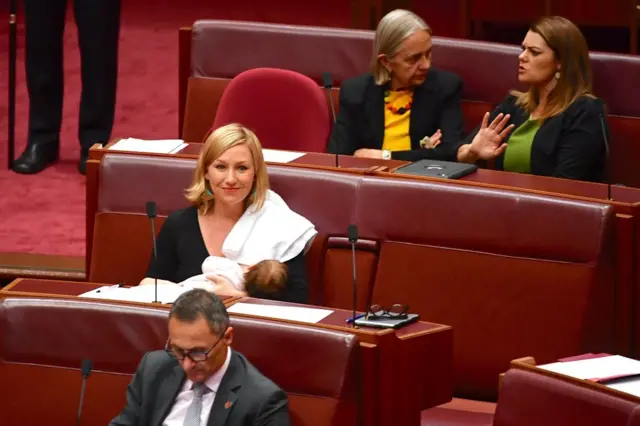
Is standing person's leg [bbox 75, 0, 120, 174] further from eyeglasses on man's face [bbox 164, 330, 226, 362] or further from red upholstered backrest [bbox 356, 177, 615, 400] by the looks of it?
eyeglasses on man's face [bbox 164, 330, 226, 362]

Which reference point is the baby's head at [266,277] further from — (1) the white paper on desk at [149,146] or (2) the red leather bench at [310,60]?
(2) the red leather bench at [310,60]

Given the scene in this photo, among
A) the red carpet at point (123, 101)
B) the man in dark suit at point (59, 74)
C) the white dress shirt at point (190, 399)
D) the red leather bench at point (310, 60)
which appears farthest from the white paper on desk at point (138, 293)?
the man in dark suit at point (59, 74)

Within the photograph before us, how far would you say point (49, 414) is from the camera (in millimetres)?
1396

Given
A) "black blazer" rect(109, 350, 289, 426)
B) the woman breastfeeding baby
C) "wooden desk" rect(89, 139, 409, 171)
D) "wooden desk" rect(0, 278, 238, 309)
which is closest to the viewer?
"black blazer" rect(109, 350, 289, 426)

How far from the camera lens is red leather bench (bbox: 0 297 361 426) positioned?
130cm

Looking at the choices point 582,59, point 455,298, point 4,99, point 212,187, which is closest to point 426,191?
point 455,298

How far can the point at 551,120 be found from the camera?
1.74m

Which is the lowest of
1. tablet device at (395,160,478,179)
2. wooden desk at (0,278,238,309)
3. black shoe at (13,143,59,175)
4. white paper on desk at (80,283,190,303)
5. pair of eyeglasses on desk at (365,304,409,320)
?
wooden desk at (0,278,238,309)

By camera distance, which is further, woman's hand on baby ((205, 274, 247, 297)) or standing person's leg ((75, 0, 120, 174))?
standing person's leg ((75, 0, 120, 174))

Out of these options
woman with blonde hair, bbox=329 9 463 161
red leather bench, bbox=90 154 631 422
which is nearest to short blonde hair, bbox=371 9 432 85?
woman with blonde hair, bbox=329 9 463 161

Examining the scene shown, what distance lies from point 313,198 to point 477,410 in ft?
0.96

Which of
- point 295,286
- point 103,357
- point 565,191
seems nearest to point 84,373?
point 103,357

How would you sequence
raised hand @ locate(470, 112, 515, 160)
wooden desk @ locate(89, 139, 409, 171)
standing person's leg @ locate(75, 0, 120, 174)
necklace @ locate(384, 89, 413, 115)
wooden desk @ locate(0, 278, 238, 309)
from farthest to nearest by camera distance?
standing person's leg @ locate(75, 0, 120, 174) < necklace @ locate(384, 89, 413, 115) < raised hand @ locate(470, 112, 515, 160) < wooden desk @ locate(89, 139, 409, 171) < wooden desk @ locate(0, 278, 238, 309)

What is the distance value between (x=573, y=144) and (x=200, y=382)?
0.62 m
